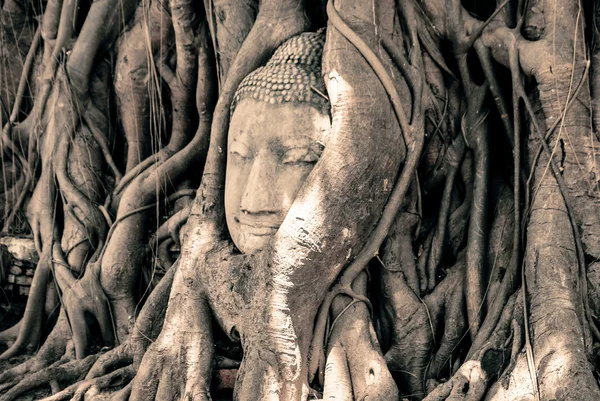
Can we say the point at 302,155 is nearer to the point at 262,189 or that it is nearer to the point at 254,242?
the point at 262,189

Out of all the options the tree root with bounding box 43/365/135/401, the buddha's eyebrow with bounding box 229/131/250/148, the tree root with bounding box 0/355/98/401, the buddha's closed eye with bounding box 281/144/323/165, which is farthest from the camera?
the tree root with bounding box 0/355/98/401

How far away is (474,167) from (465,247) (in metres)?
0.35

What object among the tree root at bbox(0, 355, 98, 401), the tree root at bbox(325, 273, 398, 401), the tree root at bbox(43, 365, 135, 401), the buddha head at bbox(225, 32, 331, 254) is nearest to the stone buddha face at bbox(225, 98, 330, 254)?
the buddha head at bbox(225, 32, 331, 254)

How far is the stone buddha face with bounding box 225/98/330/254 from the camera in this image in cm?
316

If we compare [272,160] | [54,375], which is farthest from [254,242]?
[54,375]

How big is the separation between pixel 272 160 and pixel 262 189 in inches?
5.1

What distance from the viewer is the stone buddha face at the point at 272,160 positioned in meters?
3.16

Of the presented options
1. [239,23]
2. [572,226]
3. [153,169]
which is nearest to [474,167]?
[572,226]

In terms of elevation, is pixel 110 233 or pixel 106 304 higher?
pixel 110 233

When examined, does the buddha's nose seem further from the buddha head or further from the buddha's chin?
the buddha's chin

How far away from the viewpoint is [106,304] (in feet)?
13.3

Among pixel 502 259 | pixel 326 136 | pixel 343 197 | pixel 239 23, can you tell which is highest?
pixel 239 23

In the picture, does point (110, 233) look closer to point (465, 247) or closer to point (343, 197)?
point (343, 197)

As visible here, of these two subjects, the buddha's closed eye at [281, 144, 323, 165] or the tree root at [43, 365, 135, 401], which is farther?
the tree root at [43, 365, 135, 401]
